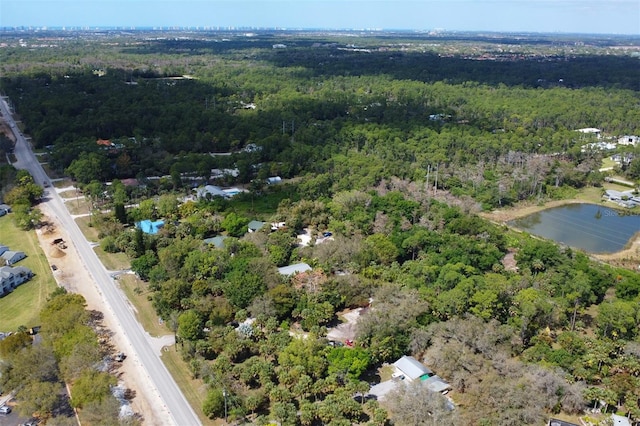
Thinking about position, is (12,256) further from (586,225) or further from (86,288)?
(586,225)

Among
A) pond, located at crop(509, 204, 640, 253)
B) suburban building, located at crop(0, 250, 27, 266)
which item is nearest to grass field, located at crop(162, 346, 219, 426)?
suburban building, located at crop(0, 250, 27, 266)

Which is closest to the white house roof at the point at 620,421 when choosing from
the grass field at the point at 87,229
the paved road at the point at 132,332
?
the paved road at the point at 132,332

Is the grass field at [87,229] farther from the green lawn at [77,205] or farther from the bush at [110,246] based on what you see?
the bush at [110,246]

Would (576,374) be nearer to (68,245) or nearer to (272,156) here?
(68,245)

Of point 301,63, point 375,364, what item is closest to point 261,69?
point 301,63

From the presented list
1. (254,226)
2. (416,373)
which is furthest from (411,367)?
(254,226)

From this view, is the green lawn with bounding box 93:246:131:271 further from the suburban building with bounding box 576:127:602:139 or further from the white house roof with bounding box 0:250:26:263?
the suburban building with bounding box 576:127:602:139
